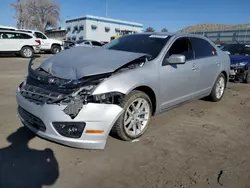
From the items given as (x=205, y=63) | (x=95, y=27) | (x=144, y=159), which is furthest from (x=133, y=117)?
(x=95, y=27)

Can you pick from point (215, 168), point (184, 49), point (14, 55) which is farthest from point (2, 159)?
point (14, 55)

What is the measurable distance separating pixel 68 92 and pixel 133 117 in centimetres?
102

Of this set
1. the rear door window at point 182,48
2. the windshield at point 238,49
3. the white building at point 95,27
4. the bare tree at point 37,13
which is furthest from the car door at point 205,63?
the white building at point 95,27

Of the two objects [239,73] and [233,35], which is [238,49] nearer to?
[239,73]

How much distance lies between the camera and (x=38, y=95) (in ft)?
9.34

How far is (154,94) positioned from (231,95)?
3.99 metres

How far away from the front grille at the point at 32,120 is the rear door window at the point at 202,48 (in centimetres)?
314

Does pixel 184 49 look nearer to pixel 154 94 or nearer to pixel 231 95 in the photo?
pixel 154 94

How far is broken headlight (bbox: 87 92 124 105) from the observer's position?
106 inches

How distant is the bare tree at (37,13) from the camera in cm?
4453

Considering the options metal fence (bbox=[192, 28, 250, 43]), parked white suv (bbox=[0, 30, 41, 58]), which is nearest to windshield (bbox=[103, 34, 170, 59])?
parked white suv (bbox=[0, 30, 41, 58])

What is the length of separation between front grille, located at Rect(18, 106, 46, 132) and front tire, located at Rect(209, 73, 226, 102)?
3.93 meters

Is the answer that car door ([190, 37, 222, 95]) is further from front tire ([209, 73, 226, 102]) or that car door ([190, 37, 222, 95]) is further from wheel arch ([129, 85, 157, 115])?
wheel arch ([129, 85, 157, 115])

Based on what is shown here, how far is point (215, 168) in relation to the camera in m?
2.75
